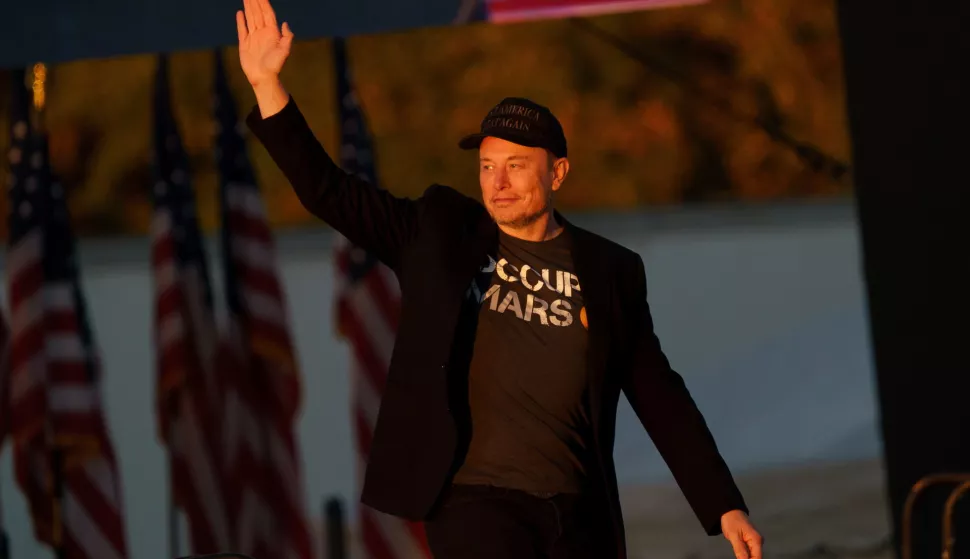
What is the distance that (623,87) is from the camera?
8711 millimetres

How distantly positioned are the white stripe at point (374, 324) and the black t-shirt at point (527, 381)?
12.6 ft

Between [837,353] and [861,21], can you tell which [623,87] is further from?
[861,21]

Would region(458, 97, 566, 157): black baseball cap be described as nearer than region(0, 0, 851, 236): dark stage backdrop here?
Yes

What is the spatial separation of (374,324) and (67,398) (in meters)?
1.55

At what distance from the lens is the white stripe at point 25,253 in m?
6.63

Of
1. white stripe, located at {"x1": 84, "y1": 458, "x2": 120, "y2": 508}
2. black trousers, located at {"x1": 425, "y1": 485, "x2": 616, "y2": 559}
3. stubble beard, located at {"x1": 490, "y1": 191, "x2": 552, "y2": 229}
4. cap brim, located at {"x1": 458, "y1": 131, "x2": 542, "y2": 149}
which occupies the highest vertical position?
cap brim, located at {"x1": 458, "y1": 131, "x2": 542, "y2": 149}

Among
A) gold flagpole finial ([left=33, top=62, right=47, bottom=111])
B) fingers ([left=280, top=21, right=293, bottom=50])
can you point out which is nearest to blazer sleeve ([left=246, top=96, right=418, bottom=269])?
fingers ([left=280, top=21, right=293, bottom=50])

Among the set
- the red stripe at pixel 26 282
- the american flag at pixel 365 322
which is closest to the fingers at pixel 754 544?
the american flag at pixel 365 322

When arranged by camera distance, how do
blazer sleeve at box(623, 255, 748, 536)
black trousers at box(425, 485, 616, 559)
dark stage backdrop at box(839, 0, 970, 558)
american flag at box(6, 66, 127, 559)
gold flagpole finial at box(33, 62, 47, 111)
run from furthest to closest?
gold flagpole finial at box(33, 62, 47, 111) → american flag at box(6, 66, 127, 559) → dark stage backdrop at box(839, 0, 970, 558) → blazer sleeve at box(623, 255, 748, 536) → black trousers at box(425, 485, 616, 559)

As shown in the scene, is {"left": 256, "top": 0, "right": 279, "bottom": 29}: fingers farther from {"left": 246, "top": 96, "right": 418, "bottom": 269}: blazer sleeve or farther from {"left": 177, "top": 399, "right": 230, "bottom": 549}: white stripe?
{"left": 177, "top": 399, "right": 230, "bottom": 549}: white stripe

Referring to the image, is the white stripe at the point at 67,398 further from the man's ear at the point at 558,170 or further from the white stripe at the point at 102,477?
the man's ear at the point at 558,170

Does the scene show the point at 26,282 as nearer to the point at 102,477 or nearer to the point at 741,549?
the point at 102,477

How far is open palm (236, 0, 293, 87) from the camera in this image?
280 cm

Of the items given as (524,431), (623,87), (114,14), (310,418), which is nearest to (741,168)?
(623,87)
